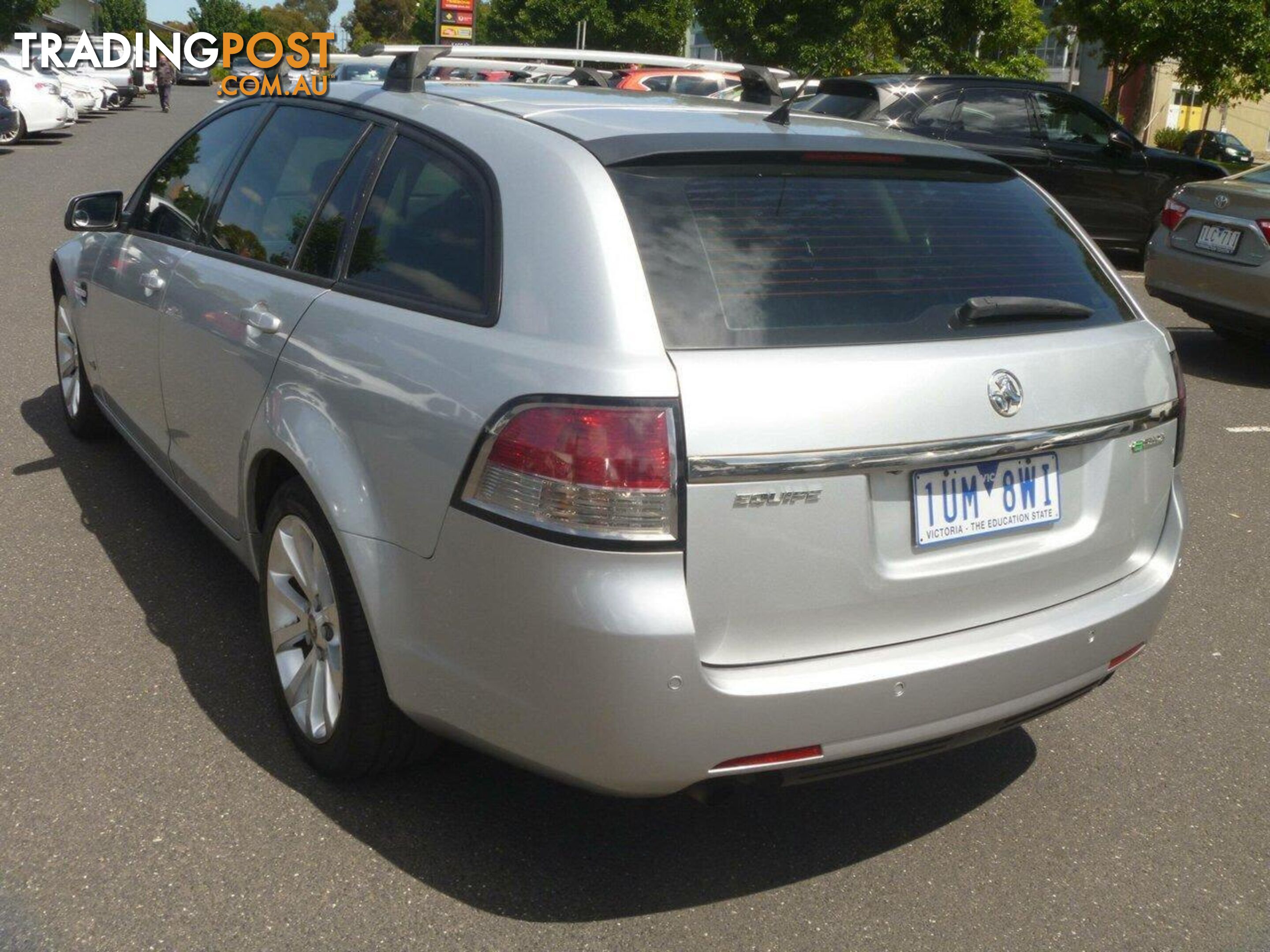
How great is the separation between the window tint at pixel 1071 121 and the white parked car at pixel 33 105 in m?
17.2

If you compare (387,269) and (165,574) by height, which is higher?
(387,269)

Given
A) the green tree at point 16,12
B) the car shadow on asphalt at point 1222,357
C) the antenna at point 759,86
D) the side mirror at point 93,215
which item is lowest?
the car shadow on asphalt at point 1222,357

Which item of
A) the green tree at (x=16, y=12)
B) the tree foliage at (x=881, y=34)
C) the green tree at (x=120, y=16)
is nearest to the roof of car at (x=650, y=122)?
the tree foliage at (x=881, y=34)

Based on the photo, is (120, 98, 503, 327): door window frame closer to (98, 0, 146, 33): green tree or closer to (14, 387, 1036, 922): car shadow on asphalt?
(14, 387, 1036, 922): car shadow on asphalt

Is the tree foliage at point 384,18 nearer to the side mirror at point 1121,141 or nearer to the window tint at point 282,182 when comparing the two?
the side mirror at point 1121,141

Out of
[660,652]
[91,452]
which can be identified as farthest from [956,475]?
[91,452]

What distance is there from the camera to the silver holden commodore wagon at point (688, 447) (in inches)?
99.0

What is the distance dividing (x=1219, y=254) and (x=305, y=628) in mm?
7388

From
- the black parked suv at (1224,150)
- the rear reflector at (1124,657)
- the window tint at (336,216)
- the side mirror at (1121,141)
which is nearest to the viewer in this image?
the rear reflector at (1124,657)

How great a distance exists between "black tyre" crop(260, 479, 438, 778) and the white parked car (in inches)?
863

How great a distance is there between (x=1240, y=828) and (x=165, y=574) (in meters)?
3.39

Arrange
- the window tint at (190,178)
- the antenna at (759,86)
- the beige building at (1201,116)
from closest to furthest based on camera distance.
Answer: the antenna at (759,86), the window tint at (190,178), the beige building at (1201,116)

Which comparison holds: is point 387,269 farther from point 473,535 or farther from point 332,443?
point 473,535

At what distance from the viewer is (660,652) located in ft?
8.14
